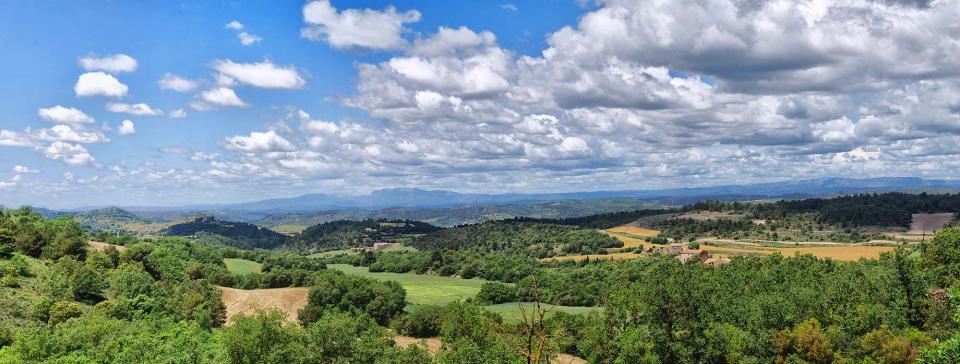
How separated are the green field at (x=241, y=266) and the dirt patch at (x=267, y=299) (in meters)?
33.3

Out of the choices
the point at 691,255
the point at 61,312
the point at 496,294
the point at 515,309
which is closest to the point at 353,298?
the point at 515,309

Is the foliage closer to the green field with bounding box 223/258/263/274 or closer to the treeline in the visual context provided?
the green field with bounding box 223/258/263/274

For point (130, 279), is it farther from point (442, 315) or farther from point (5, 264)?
point (442, 315)

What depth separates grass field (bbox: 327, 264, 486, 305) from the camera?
129625 millimetres

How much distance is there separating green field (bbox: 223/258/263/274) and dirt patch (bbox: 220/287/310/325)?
33.3 m

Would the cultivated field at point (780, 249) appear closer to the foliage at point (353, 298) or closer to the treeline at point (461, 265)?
the treeline at point (461, 265)

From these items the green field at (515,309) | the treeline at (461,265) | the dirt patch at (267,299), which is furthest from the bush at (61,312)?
the treeline at (461,265)

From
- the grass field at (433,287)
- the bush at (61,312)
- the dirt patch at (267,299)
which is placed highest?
the bush at (61,312)

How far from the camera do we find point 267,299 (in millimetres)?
108625

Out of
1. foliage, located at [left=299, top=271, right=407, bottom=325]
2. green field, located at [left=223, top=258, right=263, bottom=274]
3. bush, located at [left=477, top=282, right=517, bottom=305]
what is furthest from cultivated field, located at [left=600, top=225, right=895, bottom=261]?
green field, located at [left=223, top=258, right=263, bottom=274]

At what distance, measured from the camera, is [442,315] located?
99750 mm

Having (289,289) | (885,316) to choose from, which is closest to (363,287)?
(289,289)

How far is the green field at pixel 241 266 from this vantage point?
149m

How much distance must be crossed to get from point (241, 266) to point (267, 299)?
176 ft
